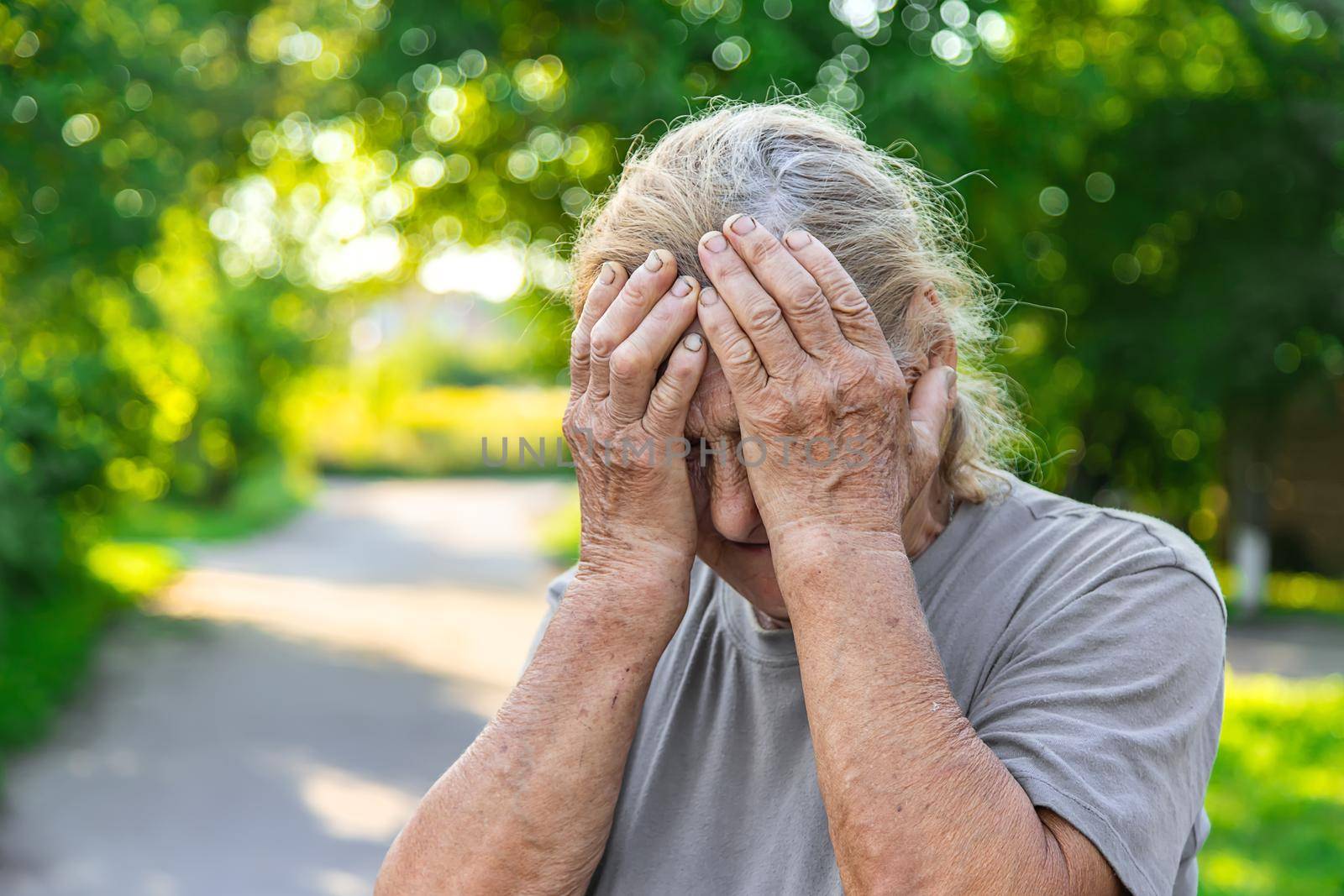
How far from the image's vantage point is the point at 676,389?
4.90ft

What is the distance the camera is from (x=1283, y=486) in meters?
16.5

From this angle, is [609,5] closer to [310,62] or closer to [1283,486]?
[310,62]

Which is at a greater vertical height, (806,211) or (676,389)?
(806,211)

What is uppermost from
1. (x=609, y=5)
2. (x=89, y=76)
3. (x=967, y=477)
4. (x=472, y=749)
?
(x=609, y=5)

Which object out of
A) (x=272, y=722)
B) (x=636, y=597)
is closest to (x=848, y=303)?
(x=636, y=597)

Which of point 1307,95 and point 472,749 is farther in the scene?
point 1307,95

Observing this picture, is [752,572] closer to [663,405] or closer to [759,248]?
[663,405]

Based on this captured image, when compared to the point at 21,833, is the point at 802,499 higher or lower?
higher

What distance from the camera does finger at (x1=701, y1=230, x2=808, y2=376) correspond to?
144 centimetres

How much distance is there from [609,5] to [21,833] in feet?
19.9

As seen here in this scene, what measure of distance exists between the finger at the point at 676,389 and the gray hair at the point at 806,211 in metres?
0.11

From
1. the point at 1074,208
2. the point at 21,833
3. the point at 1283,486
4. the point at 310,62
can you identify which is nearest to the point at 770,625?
the point at 21,833

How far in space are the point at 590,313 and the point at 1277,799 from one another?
195 inches

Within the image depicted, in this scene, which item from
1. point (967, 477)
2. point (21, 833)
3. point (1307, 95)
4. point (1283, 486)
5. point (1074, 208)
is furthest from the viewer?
point (1283, 486)
